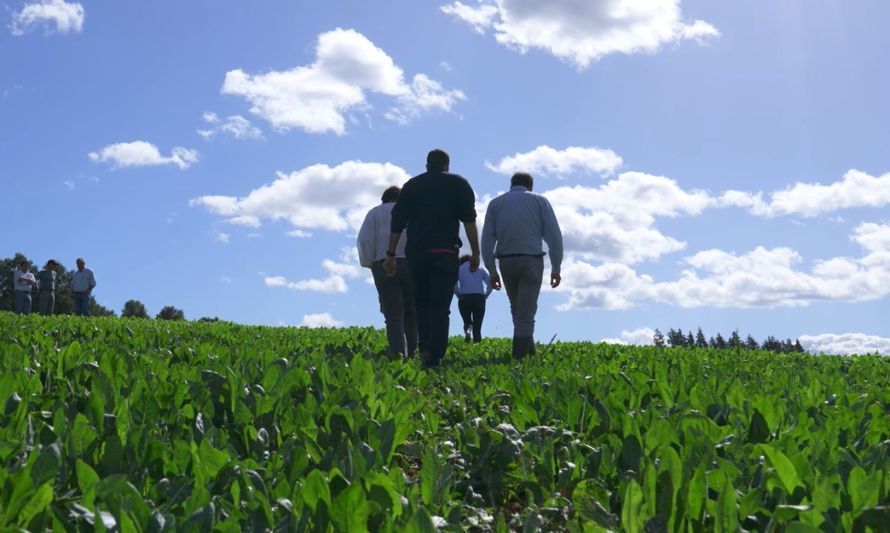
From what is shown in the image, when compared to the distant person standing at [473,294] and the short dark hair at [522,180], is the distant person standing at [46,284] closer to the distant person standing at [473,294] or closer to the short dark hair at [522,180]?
the distant person standing at [473,294]

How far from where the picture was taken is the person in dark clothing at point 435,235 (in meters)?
9.11

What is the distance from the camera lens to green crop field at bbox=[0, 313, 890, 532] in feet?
7.06

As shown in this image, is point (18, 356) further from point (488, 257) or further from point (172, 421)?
point (488, 257)

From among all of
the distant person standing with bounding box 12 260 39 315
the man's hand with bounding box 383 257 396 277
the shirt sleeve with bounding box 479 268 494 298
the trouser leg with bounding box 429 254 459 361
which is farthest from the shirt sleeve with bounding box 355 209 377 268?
the distant person standing with bounding box 12 260 39 315

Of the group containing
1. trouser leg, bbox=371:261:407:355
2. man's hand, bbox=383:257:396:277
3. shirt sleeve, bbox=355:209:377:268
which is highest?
shirt sleeve, bbox=355:209:377:268

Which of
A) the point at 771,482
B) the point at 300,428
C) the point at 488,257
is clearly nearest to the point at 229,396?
the point at 300,428

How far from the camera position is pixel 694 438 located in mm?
3057

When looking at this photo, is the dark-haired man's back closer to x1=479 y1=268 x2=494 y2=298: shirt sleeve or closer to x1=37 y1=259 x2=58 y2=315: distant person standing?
x1=479 y1=268 x2=494 y2=298: shirt sleeve

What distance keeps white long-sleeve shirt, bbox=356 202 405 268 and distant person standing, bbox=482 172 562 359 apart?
1.26 metres

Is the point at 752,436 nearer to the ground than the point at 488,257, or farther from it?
nearer to the ground

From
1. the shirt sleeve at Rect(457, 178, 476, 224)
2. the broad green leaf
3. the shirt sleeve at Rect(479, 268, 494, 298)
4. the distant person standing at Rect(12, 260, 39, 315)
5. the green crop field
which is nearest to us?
the green crop field

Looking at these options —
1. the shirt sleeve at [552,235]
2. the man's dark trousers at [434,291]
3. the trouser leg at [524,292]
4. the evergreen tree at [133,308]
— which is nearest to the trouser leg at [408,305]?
the man's dark trousers at [434,291]

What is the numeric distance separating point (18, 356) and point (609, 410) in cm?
402

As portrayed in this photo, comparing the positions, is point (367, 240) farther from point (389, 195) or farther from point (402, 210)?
point (402, 210)
